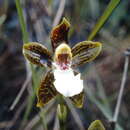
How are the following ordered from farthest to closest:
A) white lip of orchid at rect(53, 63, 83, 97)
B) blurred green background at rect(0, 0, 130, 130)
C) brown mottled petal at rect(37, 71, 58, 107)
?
blurred green background at rect(0, 0, 130, 130)
brown mottled petal at rect(37, 71, 58, 107)
white lip of orchid at rect(53, 63, 83, 97)

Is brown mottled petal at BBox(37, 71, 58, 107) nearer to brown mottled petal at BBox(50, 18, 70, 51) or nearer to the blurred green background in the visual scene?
brown mottled petal at BBox(50, 18, 70, 51)

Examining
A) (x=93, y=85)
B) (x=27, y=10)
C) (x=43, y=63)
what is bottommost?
(x=93, y=85)

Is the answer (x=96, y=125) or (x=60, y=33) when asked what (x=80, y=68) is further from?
(x=96, y=125)

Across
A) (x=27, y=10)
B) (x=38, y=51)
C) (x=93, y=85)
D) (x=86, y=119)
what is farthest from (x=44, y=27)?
(x=38, y=51)

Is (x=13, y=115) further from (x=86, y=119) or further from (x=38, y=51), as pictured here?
(x=38, y=51)

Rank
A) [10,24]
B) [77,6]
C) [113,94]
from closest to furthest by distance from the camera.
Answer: [77,6]
[113,94]
[10,24]

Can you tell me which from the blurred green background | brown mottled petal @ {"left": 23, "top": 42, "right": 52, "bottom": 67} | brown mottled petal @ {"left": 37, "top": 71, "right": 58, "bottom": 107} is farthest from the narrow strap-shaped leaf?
the blurred green background

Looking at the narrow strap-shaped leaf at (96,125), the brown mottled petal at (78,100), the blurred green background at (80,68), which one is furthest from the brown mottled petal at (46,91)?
the blurred green background at (80,68)

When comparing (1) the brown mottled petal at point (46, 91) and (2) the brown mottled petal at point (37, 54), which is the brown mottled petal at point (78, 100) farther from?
(2) the brown mottled petal at point (37, 54)
